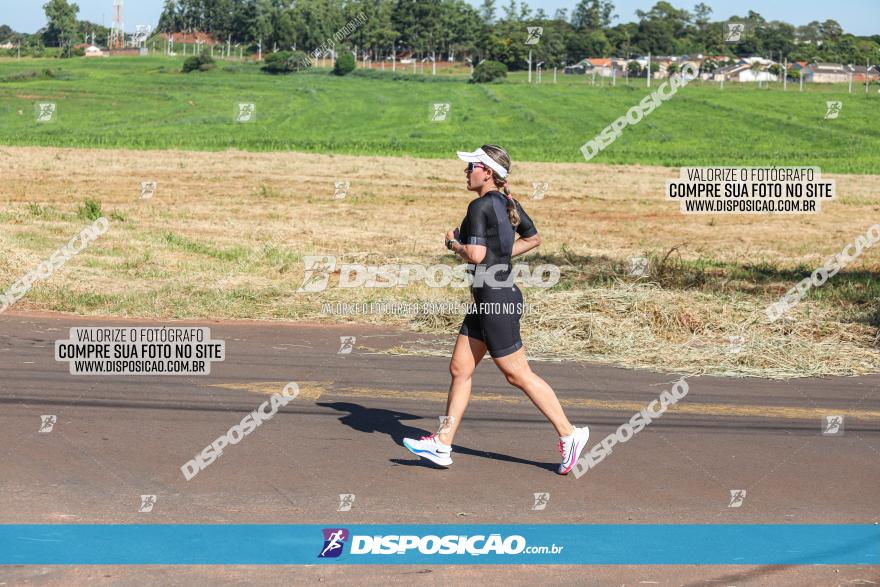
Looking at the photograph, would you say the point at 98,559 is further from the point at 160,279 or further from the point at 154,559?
the point at 160,279

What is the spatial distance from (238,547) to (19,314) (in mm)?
7814

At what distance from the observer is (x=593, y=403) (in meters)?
9.02

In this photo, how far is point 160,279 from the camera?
15078mm

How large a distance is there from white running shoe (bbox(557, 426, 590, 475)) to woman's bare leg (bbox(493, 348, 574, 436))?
0.04 m

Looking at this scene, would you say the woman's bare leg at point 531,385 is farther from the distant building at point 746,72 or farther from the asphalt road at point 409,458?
the distant building at point 746,72

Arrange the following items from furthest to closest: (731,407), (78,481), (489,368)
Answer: (489,368)
(731,407)
(78,481)

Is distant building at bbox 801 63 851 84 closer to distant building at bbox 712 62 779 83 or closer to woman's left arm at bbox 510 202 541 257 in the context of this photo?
distant building at bbox 712 62 779 83

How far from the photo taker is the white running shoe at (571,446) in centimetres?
697

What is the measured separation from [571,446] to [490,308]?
1.01 meters

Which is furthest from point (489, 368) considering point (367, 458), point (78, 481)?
point (78, 481)

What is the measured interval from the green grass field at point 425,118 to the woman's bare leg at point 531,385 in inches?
1481

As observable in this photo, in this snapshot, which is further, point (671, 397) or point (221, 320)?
point (221, 320)

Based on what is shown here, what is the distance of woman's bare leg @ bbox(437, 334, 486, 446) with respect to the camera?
704cm

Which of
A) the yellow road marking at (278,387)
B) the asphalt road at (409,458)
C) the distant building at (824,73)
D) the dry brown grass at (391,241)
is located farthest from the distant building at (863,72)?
the yellow road marking at (278,387)
